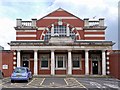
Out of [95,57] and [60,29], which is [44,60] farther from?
[95,57]

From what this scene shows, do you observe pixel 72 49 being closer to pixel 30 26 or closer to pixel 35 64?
pixel 35 64

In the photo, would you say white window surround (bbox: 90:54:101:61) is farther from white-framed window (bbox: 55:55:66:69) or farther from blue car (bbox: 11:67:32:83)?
blue car (bbox: 11:67:32:83)

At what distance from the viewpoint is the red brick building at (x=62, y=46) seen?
43062 millimetres

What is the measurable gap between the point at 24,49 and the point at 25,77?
12786 mm

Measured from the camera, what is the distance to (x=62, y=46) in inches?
1699


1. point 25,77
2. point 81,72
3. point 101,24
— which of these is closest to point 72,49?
point 81,72

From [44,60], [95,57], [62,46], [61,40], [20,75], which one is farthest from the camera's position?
[95,57]

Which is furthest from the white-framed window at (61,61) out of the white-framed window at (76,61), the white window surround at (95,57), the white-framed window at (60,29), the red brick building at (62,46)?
the white-framed window at (60,29)

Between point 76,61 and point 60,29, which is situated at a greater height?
point 60,29

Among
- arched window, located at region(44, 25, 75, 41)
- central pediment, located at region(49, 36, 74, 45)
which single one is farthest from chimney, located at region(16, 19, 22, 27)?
central pediment, located at region(49, 36, 74, 45)

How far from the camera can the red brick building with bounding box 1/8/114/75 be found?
1695 inches

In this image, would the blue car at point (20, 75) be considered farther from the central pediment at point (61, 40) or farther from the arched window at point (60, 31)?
the arched window at point (60, 31)

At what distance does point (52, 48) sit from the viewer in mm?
43062

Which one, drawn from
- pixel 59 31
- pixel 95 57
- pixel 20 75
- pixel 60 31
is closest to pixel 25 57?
pixel 59 31
